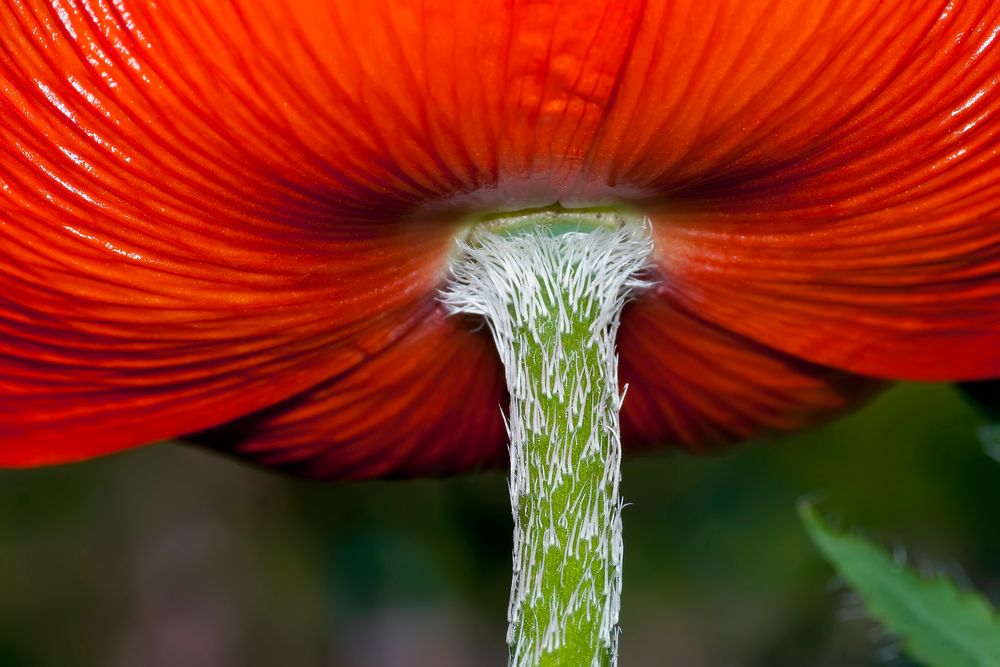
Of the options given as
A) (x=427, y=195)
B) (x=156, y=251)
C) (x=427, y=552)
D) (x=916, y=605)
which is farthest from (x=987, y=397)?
(x=427, y=552)

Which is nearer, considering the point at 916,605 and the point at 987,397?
the point at 916,605

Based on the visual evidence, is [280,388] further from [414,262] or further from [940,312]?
[940,312]

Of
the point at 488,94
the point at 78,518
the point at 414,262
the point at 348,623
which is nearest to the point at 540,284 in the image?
the point at 414,262

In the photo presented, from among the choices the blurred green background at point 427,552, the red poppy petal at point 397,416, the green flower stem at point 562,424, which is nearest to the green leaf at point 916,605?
the green flower stem at point 562,424

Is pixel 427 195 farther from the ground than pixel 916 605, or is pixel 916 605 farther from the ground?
pixel 427 195

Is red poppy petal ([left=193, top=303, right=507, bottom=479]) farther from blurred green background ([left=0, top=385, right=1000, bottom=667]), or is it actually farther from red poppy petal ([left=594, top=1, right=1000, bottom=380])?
blurred green background ([left=0, top=385, right=1000, bottom=667])

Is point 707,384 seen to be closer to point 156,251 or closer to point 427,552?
point 156,251
